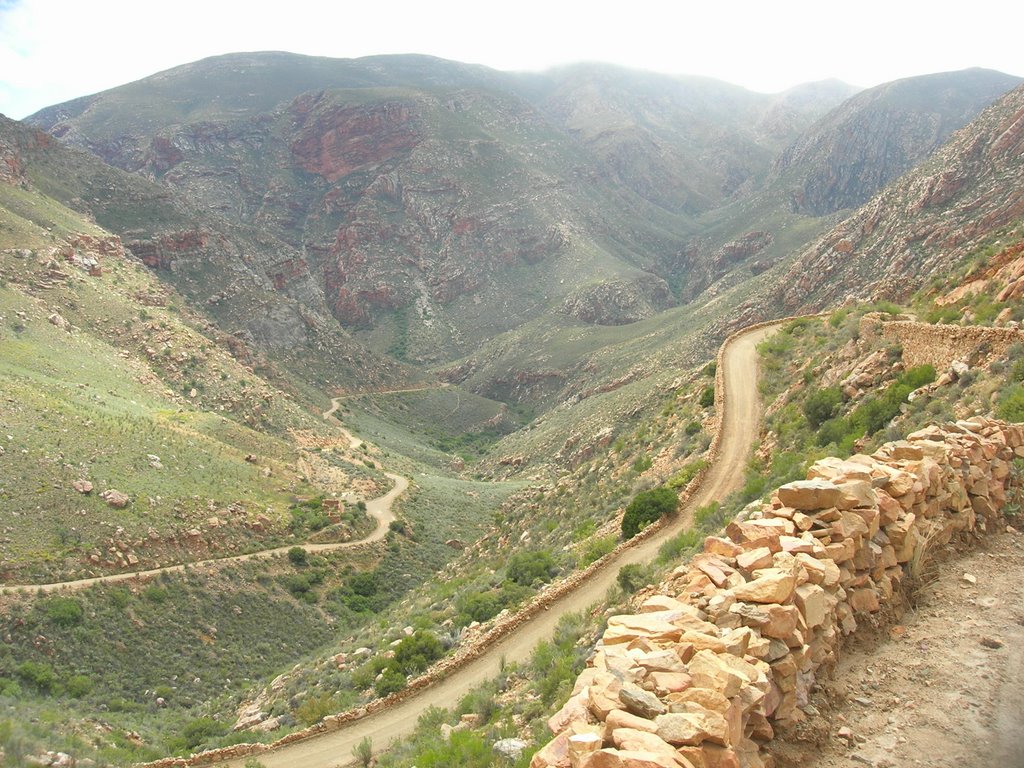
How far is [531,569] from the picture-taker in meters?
20.2

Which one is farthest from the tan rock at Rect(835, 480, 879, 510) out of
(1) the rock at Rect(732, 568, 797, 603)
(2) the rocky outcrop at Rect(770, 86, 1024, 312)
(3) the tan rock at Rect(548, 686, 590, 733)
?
(2) the rocky outcrop at Rect(770, 86, 1024, 312)

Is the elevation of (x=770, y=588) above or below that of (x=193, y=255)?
below

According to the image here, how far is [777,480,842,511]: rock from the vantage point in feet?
24.6

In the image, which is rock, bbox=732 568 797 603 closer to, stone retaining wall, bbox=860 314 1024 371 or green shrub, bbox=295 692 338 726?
stone retaining wall, bbox=860 314 1024 371

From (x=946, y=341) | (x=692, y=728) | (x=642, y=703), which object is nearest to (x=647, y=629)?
(x=642, y=703)

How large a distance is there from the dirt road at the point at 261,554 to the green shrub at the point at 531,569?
16972mm

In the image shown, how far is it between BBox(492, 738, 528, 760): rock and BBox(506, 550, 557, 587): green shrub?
10296mm

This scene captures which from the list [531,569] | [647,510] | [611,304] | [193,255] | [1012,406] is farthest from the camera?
[611,304]

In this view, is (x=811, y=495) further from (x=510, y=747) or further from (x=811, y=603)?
(x=510, y=747)

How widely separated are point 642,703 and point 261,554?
1255 inches

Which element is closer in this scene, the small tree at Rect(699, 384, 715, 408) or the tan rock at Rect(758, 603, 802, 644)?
the tan rock at Rect(758, 603, 802, 644)

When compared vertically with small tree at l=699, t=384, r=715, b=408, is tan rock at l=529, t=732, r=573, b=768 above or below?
above

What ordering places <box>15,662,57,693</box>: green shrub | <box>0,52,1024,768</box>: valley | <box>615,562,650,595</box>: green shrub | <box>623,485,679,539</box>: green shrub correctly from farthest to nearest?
1. <box>15,662,57,693</box>: green shrub
2. <box>623,485,679,539</box>: green shrub
3. <box>0,52,1024,768</box>: valley
4. <box>615,562,650,595</box>: green shrub

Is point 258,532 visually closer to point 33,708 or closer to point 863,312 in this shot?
point 33,708
